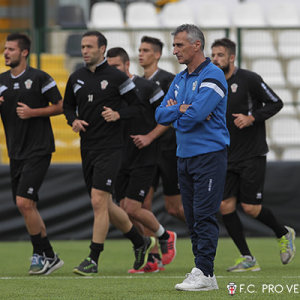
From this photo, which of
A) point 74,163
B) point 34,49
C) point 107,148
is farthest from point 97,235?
point 34,49

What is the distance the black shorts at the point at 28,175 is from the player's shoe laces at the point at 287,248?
8.30 feet

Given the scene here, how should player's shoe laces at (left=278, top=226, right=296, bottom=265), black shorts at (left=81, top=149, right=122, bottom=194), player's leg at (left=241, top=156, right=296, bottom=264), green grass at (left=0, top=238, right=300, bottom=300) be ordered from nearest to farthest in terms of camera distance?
green grass at (left=0, top=238, right=300, bottom=300) < black shorts at (left=81, top=149, right=122, bottom=194) < player's shoe laces at (left=278, top=226, right=296, bottom=265) < player's leg at (left=241, top=156, right=296, bottom=264)

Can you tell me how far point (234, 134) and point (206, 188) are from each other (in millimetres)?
2498

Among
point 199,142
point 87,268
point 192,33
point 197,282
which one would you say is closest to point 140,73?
point 87,268

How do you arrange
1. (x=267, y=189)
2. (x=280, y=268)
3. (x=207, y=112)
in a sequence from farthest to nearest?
1. (x=267, y=189)
2. (x=280, y=268)
3. (x=207, y=112)

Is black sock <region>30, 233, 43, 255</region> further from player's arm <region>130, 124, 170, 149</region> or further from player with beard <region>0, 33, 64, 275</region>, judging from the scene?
player's arm <region>130, 124, 170, 149</region>

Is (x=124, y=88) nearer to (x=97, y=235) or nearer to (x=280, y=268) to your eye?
(x=97, y=235)

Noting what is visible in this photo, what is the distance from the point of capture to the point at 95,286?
7371 mm

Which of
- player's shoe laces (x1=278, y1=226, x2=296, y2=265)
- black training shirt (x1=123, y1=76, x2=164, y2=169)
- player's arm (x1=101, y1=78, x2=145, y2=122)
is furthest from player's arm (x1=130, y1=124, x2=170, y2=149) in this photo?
player's shoe laces (x1=278, y1=226, x2=296, y2=265)

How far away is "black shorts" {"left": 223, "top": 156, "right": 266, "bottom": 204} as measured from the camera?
30.4 ft

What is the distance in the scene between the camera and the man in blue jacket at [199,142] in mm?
6766

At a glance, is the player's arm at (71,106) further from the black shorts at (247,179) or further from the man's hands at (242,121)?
the black shorts at (247,179)

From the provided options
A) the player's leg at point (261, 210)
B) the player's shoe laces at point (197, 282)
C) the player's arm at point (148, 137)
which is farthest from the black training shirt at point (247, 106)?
the player's shoe laces at point (197, 282)

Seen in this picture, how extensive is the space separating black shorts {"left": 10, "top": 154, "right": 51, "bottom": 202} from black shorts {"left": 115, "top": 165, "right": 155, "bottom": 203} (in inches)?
37.6
